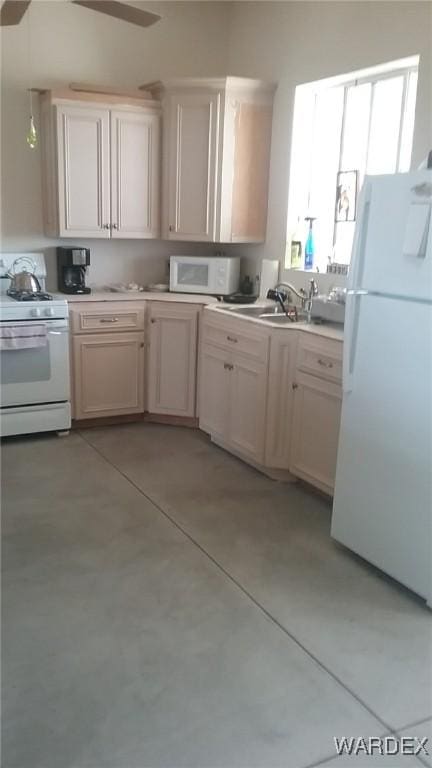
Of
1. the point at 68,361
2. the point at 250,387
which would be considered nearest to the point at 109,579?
the point at 250,387

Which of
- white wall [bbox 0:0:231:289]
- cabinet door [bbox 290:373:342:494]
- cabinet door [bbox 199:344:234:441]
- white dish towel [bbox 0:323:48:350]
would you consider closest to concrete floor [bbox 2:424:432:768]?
cabinet door [bbox 290:373:342:494]

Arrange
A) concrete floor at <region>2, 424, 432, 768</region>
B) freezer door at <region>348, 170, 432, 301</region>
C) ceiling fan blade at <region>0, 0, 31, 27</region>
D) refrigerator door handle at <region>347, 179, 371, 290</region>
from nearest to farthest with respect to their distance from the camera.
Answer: concrete floor at <region>2, 424, 432, 768</region>, ceiling fan blade at <region>0, 0, 31, 27</region>, freezer door at <region>348, 170, 432, 301</region>, refrigerator door handle at <region>347, 179, 371, 290</region>

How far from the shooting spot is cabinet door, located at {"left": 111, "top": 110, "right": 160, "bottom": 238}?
14.5ft

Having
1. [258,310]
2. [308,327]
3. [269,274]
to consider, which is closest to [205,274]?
[269,274]

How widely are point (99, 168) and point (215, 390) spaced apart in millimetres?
1691

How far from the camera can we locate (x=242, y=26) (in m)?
4.74

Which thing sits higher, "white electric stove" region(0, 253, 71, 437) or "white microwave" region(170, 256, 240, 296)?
"white microwave" region(170, 256, 240, 296)

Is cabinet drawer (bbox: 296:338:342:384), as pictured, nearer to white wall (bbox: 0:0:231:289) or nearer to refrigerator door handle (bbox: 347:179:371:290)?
refrigerator door handle (bbox: 347:179:371:290)

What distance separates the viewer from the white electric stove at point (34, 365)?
4031mm

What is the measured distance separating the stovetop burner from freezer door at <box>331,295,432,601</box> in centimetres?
220

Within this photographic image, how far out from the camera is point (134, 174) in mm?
4539

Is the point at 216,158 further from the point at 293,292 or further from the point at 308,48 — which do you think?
the point at 293,292

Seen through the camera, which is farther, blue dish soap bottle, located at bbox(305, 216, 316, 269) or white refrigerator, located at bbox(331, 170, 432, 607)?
blue dish soap bottle, located at bbox(305, 216, 316, 269)

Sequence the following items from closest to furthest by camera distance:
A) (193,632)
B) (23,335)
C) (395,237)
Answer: (193,632) → (395,237) → (23,335)
